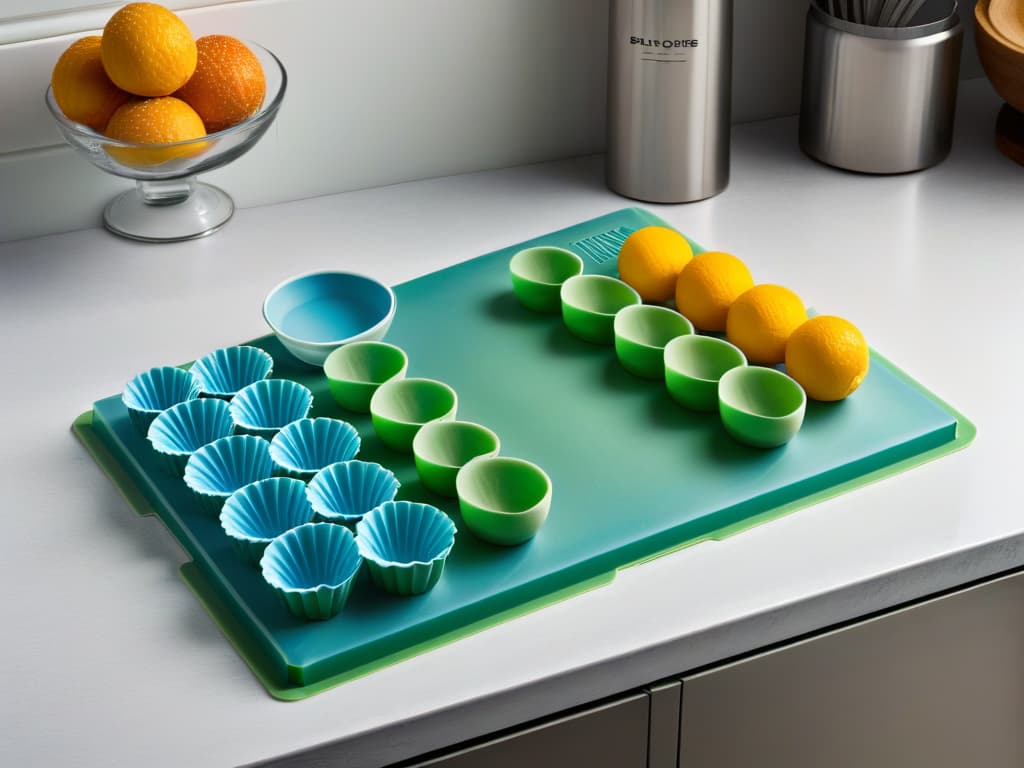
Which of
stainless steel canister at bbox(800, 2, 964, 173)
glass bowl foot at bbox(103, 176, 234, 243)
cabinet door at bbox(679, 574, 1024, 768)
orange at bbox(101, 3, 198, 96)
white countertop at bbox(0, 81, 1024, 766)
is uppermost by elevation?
orange at bbox(101, 3, 198, 96)

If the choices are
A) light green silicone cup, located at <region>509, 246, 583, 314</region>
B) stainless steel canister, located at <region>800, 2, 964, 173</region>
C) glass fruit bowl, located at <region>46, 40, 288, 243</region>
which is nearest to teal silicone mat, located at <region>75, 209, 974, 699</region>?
light green silicone cup, located at <region>509, 246, 583, 314</region>

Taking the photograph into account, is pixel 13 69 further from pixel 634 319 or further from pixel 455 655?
pixel 455 655

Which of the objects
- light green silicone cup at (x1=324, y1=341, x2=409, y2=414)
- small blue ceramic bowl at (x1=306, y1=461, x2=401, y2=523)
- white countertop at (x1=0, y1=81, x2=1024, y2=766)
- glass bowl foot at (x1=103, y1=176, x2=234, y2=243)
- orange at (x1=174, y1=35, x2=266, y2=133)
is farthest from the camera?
glass bowl foot at (x1=103, y1=176, x2=234, y2=243)

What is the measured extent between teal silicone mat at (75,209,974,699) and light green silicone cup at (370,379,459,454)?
0.02 metres

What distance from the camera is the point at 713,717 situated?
33.3 inches

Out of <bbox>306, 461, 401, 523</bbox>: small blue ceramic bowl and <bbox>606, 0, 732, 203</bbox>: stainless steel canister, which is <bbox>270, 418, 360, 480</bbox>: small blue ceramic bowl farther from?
<bbox>606, 0, 732, 203</bbox>: stainless steel canister

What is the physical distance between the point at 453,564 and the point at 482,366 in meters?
0.23

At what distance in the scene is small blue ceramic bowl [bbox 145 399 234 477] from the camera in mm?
910

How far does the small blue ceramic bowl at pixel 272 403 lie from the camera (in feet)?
3.07

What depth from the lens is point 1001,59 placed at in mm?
1240

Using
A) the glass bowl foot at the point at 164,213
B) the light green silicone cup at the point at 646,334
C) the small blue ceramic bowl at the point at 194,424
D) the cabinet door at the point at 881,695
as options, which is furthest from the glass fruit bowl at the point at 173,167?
the cabinet door at the point at 881,695

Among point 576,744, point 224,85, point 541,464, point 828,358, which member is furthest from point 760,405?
point 224,85

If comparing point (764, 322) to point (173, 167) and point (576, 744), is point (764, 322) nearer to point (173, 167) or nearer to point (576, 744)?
point (576, 744)

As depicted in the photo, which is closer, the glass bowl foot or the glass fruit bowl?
the glass fruit bowl
